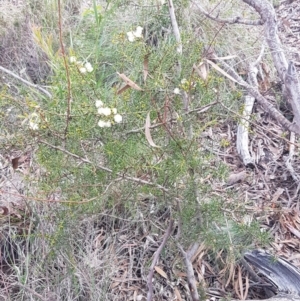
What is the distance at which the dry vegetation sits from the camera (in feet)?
5.64

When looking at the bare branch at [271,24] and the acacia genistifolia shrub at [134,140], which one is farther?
the bare branch at [271,24]

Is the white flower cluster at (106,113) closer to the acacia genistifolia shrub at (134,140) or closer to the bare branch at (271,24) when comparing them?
the acacia genistifolia shrub at (134,140)

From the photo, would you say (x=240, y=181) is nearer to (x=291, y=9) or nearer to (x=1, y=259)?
(x=1, y=259)

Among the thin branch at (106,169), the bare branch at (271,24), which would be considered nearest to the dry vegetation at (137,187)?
the thin branch at (106,169)

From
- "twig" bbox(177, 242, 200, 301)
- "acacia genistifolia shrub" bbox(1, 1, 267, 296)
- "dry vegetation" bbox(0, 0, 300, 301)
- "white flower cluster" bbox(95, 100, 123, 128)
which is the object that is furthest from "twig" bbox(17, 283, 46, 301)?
"white flower cluster" bbox(95, 100, 123, 128)

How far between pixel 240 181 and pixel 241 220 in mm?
490

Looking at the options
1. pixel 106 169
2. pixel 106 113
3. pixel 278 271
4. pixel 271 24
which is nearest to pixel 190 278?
pixel 278 271

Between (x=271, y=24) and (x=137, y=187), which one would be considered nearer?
(x=137, y=187)

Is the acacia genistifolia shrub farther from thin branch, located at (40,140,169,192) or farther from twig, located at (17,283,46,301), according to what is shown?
twig, located at (17,283,46,301)

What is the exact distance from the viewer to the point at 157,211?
7.54 ft

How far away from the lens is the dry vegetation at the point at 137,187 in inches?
67.6

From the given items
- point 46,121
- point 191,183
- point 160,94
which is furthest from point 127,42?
point 191,183

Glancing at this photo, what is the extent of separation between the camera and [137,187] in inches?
75.7

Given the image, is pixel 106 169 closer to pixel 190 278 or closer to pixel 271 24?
pixel 190 278
